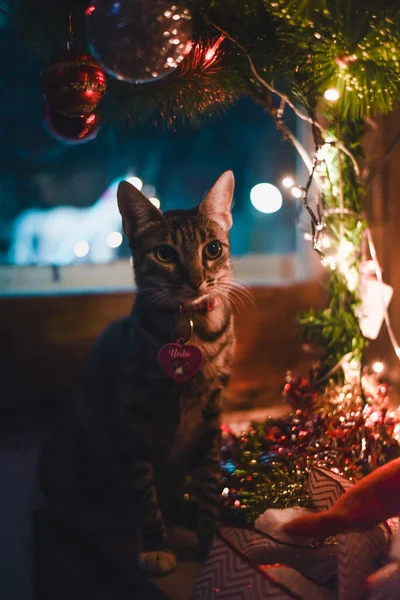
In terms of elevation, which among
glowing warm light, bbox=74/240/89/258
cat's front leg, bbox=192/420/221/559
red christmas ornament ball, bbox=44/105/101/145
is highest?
red christmas ornament ball, bbox=44/105/101/145

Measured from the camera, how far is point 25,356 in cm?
158

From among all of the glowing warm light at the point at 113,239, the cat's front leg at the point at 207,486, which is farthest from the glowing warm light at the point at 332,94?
the glowing warm light at the point at 113,239

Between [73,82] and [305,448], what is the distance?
0.69 m

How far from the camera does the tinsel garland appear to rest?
87 cm

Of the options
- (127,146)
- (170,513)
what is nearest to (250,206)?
(127,146)

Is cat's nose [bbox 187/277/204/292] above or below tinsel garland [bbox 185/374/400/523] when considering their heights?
above

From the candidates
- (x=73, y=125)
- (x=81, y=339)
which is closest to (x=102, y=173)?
(x=81, y=339)

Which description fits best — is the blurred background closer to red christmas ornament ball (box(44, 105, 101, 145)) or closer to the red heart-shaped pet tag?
red christmas ornament ball (box(44, 105, 101, 145))

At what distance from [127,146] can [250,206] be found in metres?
0.47

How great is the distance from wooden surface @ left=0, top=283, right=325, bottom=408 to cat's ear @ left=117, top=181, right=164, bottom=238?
734mm

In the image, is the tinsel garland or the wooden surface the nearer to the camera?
the tinsel garland

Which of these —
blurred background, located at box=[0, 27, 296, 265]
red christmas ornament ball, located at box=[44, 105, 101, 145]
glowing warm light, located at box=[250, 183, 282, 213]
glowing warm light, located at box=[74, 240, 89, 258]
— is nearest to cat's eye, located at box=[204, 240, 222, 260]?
red christmas ornament ball, located at box=[44, 105, 101, 145]

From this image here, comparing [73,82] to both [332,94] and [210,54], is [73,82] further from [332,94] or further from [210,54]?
[332,94]

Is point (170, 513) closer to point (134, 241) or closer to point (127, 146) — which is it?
point (134, 241)
